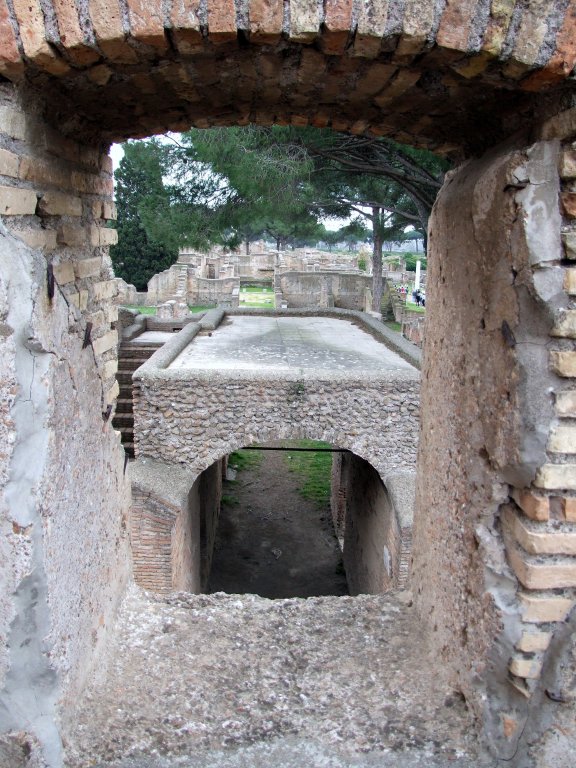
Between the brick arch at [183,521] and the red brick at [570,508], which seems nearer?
the red brick at [570,508]

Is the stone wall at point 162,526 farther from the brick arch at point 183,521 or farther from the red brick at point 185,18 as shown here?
the red brick at point 185,18

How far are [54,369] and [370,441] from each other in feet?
18.7

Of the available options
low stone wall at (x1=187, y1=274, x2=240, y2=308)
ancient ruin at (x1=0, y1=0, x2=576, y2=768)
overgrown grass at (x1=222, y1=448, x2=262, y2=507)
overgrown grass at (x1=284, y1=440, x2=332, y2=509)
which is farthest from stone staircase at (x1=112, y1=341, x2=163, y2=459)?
low stone wall at (x1=187, y1=274, x2=240, y2=308)

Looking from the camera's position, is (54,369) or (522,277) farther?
(54,369)

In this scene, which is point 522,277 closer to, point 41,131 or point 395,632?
point 41,131

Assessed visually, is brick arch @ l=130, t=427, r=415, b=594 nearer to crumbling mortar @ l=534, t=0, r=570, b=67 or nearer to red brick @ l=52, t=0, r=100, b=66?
red brick @ l=52, t=0, r=100, b=66

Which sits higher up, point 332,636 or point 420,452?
point 420,452

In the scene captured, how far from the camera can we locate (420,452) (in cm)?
318

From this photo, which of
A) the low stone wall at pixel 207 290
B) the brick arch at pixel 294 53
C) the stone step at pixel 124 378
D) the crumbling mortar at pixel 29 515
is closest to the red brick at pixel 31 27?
the brick arch at pixel 294 53

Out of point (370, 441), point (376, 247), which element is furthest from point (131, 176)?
point (370, 441)

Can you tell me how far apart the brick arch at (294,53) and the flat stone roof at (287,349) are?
18.4ft

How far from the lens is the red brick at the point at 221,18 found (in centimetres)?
161

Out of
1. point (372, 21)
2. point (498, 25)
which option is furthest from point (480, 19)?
point (372, 21)

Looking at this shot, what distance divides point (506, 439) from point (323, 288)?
988 inches
